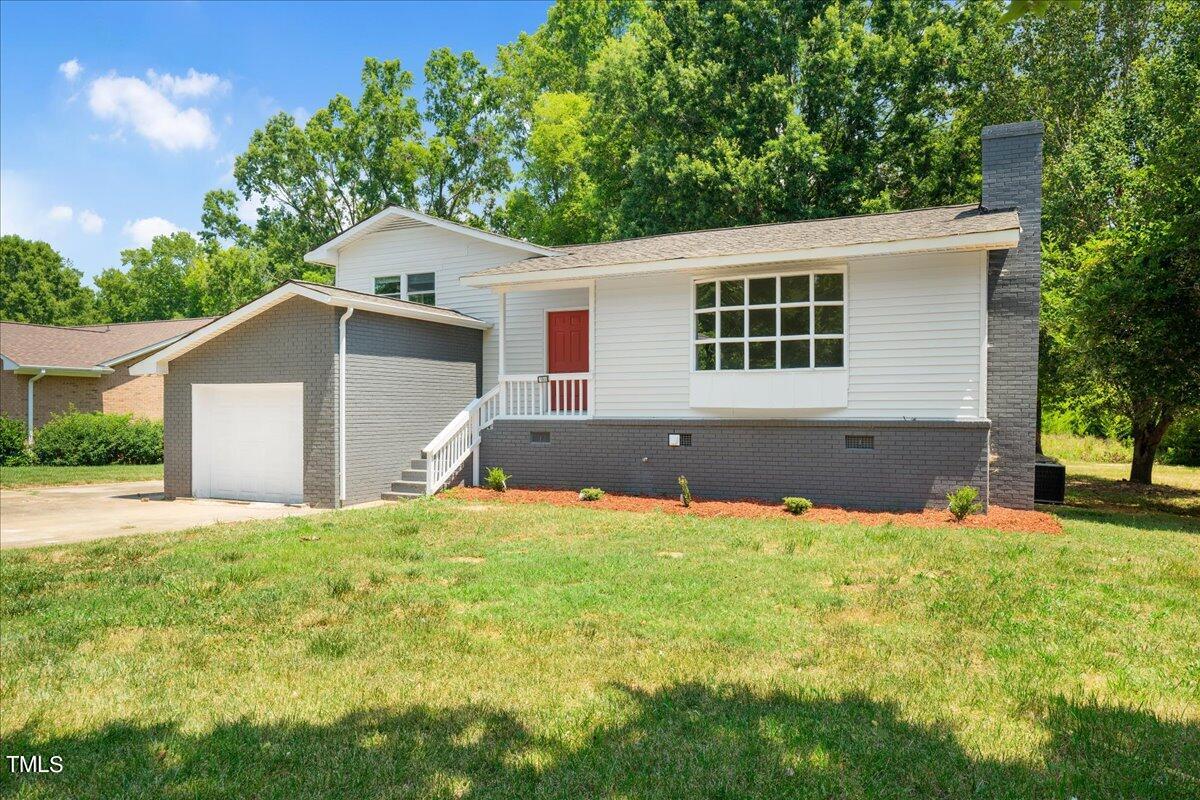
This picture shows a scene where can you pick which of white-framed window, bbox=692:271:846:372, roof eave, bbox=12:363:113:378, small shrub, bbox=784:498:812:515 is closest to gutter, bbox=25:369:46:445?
roof eave, bbox=12:363:113:378

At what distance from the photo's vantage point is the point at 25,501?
13.8 m

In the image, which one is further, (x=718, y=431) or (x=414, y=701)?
(x=718, y=431)

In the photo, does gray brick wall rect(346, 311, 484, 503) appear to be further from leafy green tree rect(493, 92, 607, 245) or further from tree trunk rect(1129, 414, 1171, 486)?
tree trunk rect(1129, 414, 1171, 486)

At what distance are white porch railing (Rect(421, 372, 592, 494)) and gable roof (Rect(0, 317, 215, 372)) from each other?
13073 mm

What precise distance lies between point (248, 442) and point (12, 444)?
43.5 feet

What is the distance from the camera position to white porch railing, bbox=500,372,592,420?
14.5 metres

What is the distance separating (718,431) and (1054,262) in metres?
13.0

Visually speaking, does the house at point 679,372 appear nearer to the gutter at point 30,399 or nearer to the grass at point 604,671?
the grass at point 604,671

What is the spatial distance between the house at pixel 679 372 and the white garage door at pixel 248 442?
4cm

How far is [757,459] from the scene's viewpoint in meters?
12.8

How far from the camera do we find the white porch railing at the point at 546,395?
14.5 metres

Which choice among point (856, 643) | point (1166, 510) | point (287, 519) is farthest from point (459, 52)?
point (856, 643)

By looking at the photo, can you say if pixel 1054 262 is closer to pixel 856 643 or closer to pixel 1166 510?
pixel 1166 510

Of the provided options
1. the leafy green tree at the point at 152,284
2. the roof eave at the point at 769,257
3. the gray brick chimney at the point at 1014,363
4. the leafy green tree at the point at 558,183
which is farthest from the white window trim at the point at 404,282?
the leafy green tree at the point at 152,284
